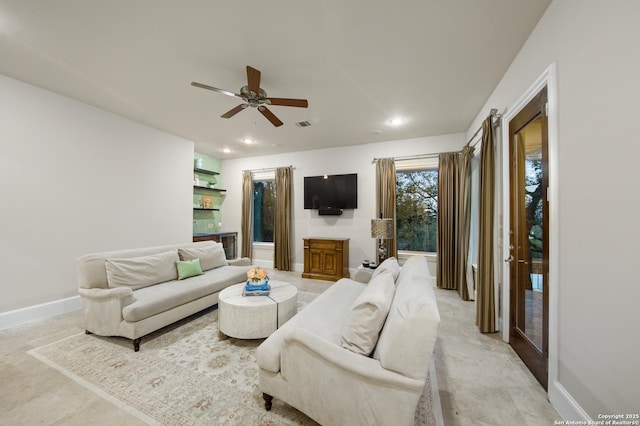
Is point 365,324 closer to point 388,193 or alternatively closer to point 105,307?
point 105,307

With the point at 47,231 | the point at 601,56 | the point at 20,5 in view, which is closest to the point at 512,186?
the point at 601,56

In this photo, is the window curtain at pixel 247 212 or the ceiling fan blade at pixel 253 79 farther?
the window curtain at pixel 247 212

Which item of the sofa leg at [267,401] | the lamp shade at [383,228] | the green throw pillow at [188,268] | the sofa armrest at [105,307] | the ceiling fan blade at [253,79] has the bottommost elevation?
the sofa leg at [267,401]

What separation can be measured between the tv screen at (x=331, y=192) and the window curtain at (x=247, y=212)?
5.24 feet

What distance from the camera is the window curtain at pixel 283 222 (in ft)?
18.8

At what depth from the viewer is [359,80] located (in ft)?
9.16

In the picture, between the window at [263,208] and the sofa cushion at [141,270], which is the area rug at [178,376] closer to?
the sofa cushion at [141,270]

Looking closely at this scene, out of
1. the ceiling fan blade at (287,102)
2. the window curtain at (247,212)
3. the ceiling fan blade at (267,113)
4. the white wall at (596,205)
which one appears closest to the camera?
the white wall at (596,205)

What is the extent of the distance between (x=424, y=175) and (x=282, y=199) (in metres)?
3.20

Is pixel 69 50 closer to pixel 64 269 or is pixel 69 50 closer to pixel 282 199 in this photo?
pixel 64 269

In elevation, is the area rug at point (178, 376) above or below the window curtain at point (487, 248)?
below

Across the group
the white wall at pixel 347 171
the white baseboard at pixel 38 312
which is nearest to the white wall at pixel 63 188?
the white baseboard at pixel 38 312

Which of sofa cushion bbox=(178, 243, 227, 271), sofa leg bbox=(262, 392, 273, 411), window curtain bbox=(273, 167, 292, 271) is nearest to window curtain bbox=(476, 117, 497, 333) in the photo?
sofa leg bbox=(262, 392, 273, 411)

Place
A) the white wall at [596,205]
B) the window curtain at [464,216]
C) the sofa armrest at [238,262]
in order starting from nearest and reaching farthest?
the white wall at [596,205], the window curtain at [464,216], the sofa armrest at [238,262]
